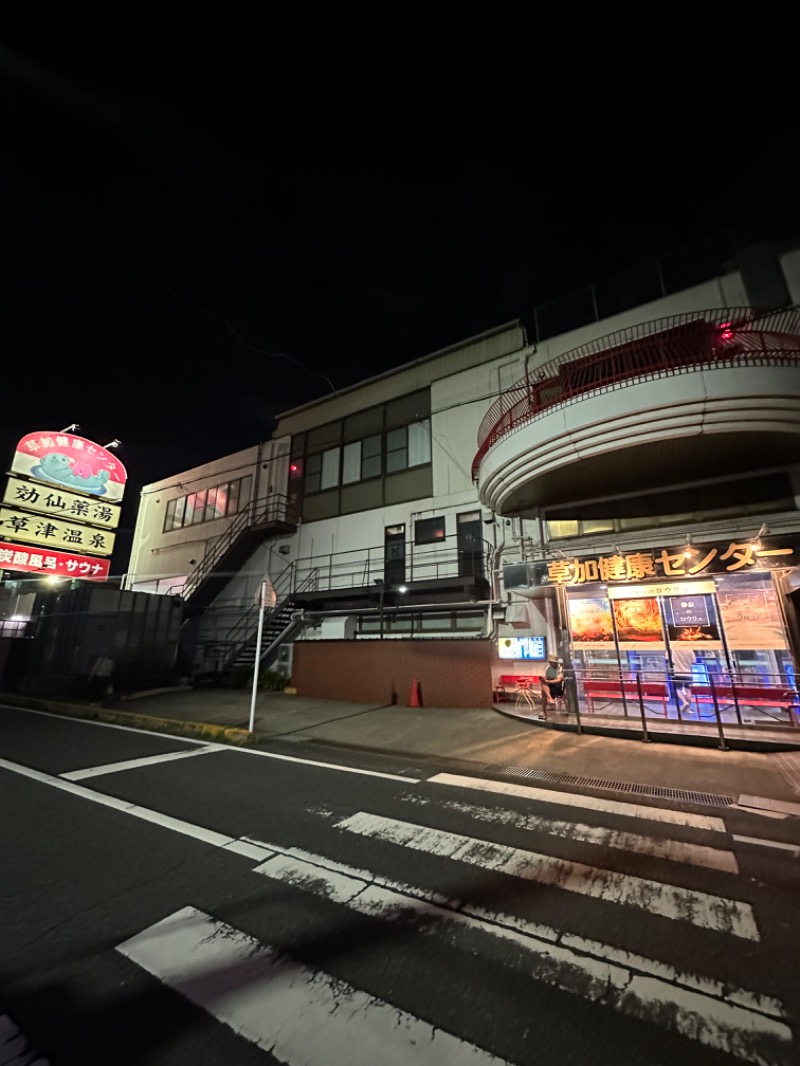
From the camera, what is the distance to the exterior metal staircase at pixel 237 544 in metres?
20.5

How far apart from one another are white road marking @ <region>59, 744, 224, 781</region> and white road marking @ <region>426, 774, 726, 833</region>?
453 centimetres

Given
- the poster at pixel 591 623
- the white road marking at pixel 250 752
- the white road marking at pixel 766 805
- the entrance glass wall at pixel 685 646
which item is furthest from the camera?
the poster at pixel 591 623

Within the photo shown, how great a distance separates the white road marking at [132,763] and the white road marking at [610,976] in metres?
4.79

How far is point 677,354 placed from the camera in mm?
10375

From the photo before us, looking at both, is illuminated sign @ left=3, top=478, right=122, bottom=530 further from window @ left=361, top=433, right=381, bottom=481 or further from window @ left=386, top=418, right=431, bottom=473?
window @ left=386, top=418, right=431, bottom=473

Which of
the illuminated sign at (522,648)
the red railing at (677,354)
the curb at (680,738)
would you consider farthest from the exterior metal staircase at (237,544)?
the curb at (680,738)

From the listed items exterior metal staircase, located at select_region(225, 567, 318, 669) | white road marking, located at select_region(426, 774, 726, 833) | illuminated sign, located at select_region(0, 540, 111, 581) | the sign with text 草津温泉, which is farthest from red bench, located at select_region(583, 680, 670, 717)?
the sign with text 草津温泉

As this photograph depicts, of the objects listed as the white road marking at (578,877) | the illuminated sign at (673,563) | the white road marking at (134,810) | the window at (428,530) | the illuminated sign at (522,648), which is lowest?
the white road marking at (578,877)

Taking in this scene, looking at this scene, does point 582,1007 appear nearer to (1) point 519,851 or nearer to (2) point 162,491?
(1) point 519,851

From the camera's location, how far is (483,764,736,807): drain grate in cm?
553

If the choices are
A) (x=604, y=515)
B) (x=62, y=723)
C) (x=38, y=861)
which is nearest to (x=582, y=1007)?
(x=38, y=861)

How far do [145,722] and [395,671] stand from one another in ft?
22.9

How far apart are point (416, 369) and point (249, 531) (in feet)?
35.7

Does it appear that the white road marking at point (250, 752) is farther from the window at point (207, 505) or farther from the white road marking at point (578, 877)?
the window at point (207, 505)
